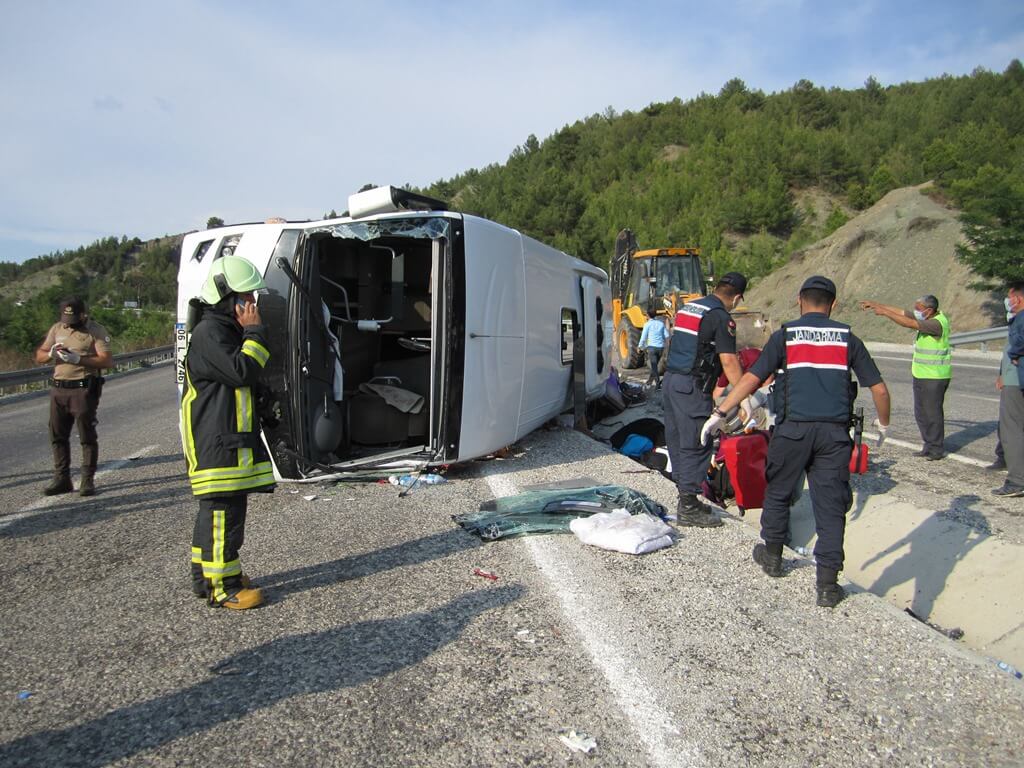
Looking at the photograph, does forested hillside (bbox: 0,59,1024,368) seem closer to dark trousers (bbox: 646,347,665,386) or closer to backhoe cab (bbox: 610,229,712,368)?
backhoe cab (bbox: 610,229,712,368)

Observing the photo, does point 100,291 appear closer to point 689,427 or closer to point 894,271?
point 894,271

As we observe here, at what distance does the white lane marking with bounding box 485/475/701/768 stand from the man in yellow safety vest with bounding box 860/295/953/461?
572cm

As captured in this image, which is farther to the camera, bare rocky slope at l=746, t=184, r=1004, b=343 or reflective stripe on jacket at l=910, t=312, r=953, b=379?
bare rocky slope at l=746, t=184, r=1004, b=343

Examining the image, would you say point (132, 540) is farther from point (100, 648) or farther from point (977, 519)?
point (977, 519)

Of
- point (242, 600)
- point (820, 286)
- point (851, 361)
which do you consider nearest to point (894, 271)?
point (820, 286)

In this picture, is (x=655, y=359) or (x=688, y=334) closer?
(x=688, y=334)

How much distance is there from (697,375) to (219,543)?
349 cm

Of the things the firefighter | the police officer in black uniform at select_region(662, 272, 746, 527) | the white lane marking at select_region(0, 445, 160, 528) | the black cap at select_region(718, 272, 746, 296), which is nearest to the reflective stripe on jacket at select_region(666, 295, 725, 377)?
the police officer in black uniform at select_region(662, 272, 746, 527)

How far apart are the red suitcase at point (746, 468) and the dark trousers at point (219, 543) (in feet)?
14.9

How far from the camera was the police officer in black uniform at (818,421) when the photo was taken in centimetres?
397

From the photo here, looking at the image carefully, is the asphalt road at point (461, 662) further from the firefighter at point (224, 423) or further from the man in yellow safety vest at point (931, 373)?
the man in yellow safety vest at point (931, 373)

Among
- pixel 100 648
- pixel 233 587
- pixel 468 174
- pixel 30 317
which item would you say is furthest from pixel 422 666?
pixel 468 174

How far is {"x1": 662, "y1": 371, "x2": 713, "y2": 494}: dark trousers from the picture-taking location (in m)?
5.33

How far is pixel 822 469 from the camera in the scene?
13.2ft
